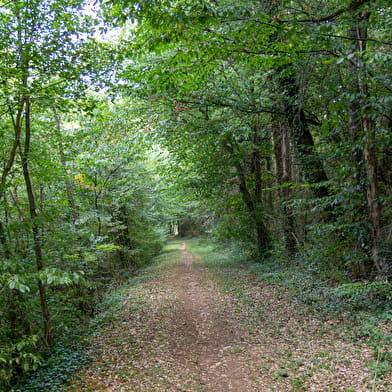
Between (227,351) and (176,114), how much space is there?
8.12 metres

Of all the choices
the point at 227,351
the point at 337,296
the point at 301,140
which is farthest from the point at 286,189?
the point at 227,351

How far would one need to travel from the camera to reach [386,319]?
5.65 meters

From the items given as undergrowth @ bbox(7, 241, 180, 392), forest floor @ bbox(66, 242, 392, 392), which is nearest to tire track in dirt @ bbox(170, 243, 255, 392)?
forest floor @ bbox(66, 242, 392, 392)

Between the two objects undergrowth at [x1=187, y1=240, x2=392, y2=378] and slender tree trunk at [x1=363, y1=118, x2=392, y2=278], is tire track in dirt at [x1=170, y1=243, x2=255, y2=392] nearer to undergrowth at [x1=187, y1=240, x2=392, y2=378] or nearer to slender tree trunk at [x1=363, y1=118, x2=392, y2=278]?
undergrowth at [x1=187, y1=240, x2=392, y2=378]

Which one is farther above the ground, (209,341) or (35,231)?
(35,231)

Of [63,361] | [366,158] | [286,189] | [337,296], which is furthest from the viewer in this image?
[286,189]

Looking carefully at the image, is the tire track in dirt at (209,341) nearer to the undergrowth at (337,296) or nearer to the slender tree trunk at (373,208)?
the undergrowth at (337,296)

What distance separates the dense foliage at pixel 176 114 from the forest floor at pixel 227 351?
55.3 inches

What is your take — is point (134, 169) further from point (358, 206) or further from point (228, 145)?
point (358, 206)

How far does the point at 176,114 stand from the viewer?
11.1m

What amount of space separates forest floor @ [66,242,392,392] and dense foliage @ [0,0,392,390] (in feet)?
4.61

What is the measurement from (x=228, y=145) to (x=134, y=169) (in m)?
5.56

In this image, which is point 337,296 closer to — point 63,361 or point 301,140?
point 301,140

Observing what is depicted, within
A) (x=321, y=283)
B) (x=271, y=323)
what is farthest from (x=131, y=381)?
(x=321, y=283)
